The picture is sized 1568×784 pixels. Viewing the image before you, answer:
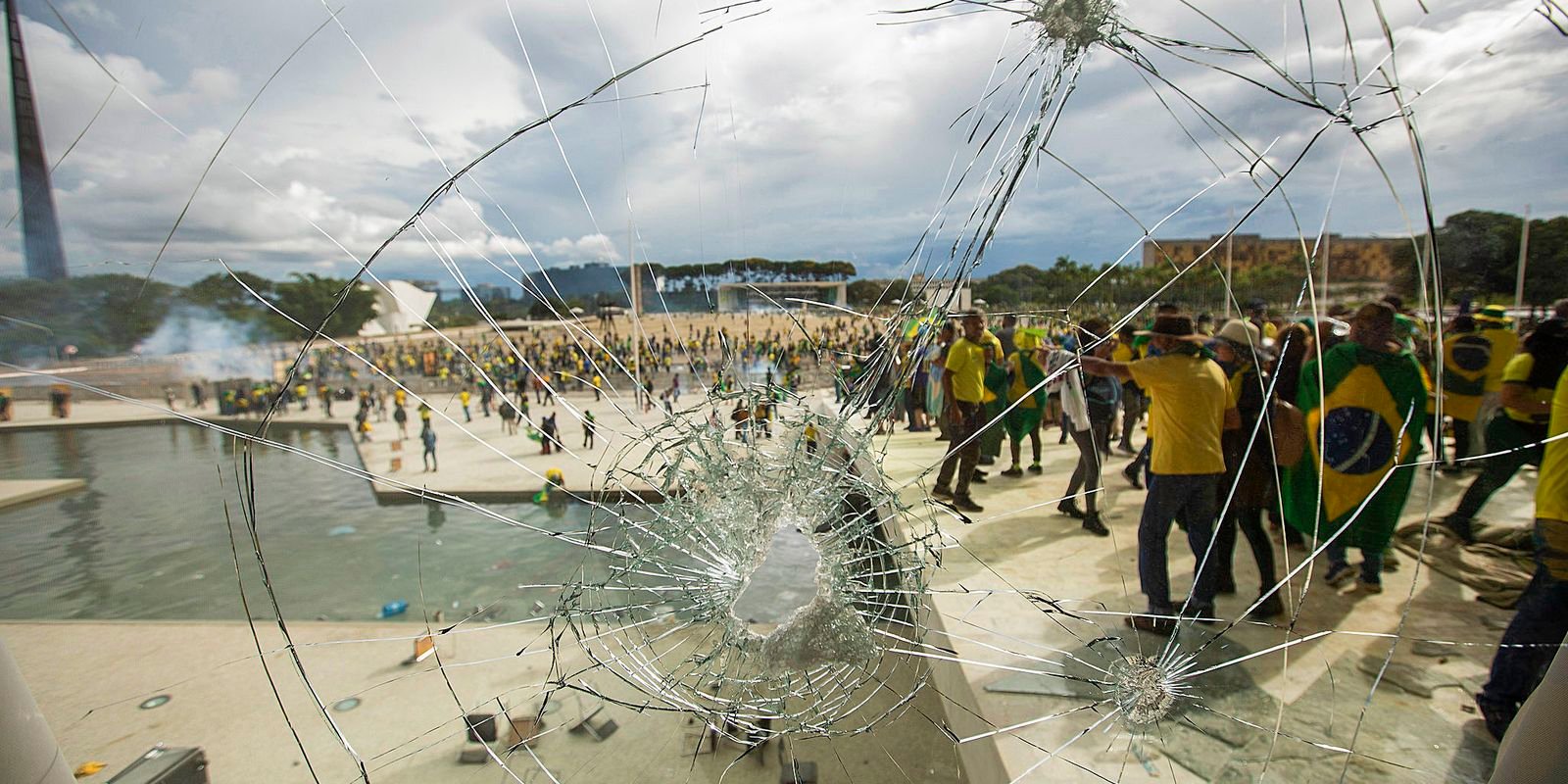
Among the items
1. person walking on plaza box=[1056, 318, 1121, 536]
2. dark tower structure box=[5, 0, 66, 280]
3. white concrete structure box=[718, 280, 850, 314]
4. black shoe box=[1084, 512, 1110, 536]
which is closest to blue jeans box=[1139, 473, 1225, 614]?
person walking on plaza box=[1056, 318, 1121, 536]

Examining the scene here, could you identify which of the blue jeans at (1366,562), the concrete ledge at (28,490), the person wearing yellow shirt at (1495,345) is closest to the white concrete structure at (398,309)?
the concrete ledge at (28,490)

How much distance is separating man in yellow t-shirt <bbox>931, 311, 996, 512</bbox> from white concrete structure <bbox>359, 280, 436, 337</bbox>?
113 inches

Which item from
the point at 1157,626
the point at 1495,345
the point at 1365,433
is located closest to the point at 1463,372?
the point at 1495,345

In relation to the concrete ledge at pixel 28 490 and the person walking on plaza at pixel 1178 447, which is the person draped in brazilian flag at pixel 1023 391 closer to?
the person walking on plaza at pixel 1178 447

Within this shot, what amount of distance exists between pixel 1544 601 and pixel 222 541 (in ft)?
28.6

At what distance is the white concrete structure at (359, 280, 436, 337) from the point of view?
197 centimetres

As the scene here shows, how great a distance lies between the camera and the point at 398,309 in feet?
8.04

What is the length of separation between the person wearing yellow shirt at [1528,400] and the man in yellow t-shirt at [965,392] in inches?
82.4

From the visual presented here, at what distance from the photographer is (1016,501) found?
4.02 m

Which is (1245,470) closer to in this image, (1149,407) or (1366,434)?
(1366,434)

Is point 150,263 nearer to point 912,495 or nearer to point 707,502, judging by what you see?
point 707,502

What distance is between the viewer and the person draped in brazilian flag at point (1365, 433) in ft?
6.71

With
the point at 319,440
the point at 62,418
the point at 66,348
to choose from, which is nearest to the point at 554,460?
the point at 319,440

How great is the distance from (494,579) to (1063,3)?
6.31 metres
